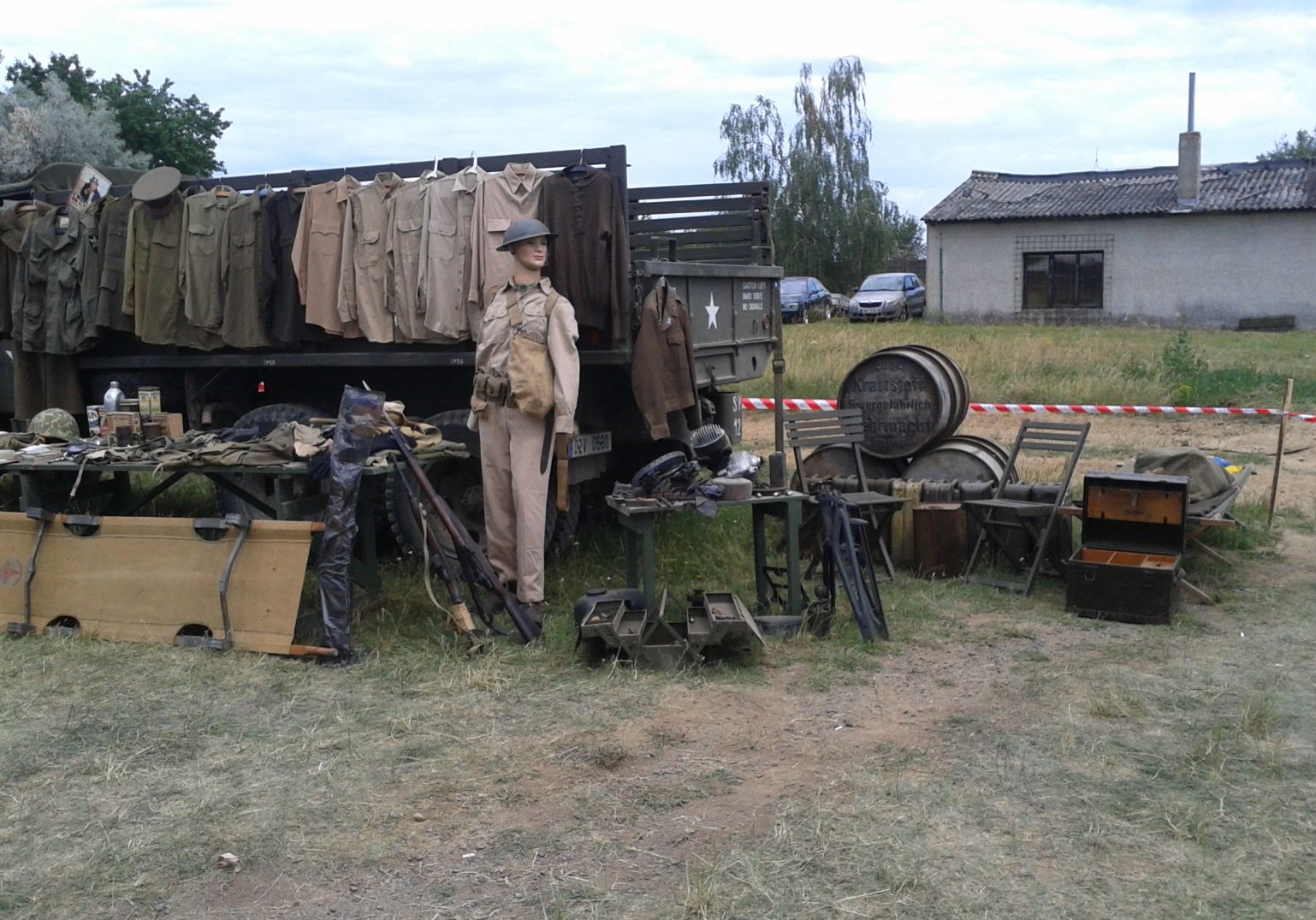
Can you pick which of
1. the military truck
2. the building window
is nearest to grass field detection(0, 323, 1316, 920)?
the military truck

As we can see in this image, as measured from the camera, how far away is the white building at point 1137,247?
28.3 m

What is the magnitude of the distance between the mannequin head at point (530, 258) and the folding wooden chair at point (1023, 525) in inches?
109

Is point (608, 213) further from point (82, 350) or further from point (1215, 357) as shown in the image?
point (1215, 357)

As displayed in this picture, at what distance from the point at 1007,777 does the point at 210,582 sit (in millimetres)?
3806

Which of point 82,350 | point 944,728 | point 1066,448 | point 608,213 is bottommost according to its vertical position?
point 944,728

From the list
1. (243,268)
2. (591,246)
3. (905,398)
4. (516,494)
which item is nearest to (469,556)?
(516,494)

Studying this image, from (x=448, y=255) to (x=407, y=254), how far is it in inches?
10.5

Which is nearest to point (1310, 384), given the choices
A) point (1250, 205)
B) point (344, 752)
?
point (344, 752)

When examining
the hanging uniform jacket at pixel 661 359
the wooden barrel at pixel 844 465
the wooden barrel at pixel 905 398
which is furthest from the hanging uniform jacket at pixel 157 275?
the wooden barrel at pixel 905 398

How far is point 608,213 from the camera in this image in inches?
271

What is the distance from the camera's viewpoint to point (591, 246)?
6.86 meters

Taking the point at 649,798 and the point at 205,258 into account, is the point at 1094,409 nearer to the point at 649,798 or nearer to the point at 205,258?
the point at 205,258

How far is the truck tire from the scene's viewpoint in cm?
730

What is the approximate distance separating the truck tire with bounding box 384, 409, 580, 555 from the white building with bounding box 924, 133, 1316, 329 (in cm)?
2504
